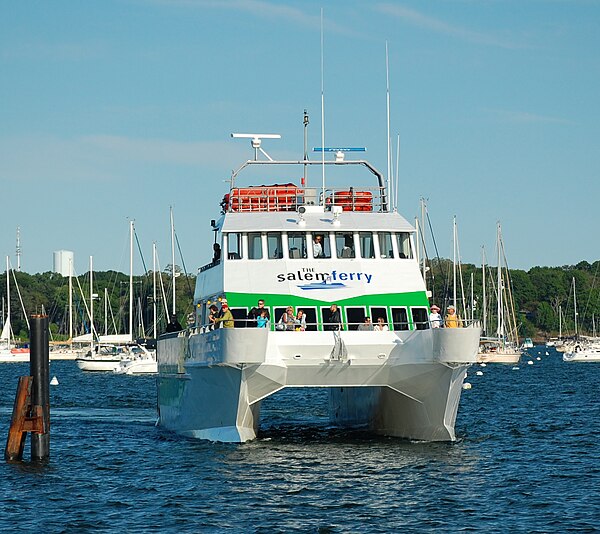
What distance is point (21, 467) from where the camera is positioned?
25.1m

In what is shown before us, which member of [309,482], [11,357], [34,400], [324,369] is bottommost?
[309,482]

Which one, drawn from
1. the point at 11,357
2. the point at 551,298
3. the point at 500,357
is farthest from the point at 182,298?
the point at 551,298

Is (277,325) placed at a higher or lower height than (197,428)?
higher

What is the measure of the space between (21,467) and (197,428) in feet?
15.4

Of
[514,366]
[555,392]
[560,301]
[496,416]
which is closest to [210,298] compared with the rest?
[496,416]

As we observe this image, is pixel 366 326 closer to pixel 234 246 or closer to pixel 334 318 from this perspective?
pixel 334 318

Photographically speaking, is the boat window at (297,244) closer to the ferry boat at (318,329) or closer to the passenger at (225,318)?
the ferry boat at (318,329)

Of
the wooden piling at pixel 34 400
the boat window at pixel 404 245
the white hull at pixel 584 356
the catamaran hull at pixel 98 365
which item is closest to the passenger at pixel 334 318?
the boat window at pixel 404 245

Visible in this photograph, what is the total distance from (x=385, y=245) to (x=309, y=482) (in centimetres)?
772

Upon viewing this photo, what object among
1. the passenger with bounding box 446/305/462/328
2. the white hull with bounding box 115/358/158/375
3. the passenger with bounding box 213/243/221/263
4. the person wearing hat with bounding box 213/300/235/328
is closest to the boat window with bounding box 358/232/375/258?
the passenger with bounding box 446/305/462/328

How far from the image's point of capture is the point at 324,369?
25.8 metres

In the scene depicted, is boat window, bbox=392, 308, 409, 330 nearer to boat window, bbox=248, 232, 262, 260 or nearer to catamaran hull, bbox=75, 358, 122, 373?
boat window, bbox=248, 232, 262, 260

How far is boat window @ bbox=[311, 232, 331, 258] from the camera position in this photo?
28391 millimetres

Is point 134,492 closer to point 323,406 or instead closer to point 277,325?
point 277,325
